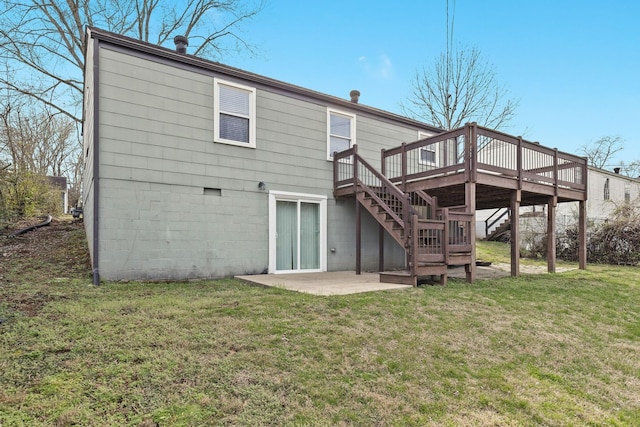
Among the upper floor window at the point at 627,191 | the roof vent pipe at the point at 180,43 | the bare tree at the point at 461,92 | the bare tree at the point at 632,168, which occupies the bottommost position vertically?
the upper floor window at the point at 627,191

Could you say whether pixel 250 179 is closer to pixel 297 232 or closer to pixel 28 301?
pixel 297 232

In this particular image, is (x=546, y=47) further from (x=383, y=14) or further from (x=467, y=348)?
(x=467, y=348)

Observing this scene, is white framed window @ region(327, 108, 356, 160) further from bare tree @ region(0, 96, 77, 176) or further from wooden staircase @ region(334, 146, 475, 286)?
bare tree @ region(0, 96, 77, 176)

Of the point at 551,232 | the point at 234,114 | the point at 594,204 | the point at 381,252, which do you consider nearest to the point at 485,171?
the point at 381,252

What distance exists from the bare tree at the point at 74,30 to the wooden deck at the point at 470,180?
11.4m

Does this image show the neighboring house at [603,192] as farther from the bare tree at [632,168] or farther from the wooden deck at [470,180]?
the wooden deck at [470,180]

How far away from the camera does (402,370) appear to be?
3064mm

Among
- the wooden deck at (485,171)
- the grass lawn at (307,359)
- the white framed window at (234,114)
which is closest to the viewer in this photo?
the grass lawn at (307,359)

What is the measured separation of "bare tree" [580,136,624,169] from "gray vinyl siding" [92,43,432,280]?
30.5 metres

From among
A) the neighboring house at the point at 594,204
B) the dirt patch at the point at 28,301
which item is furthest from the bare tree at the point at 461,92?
the dirt patch at the point at 28,301

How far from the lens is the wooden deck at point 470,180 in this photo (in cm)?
718

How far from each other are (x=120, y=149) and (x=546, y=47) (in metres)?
16.2

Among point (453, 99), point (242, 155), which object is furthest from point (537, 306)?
point (453, 99)

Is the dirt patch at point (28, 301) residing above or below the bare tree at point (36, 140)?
below
